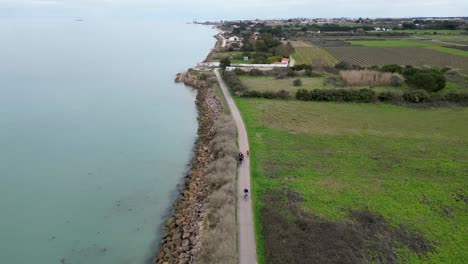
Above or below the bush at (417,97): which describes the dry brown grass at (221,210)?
below

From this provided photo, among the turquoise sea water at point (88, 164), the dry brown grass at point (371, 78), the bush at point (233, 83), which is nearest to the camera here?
the turquoise sea water at point (88, 164)

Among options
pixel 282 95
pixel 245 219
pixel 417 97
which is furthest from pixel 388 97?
pixel 245 219

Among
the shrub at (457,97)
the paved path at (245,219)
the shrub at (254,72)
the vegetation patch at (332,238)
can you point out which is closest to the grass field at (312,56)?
the shrub at (254,72)

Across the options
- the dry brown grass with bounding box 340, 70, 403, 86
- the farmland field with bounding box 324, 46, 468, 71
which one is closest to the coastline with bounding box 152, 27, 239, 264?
the dry brown grass with bounding box 340, 70, 403, 86

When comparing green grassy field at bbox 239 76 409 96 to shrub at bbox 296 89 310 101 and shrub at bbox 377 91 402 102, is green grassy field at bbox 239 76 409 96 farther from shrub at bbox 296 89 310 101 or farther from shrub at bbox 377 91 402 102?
shrub at bbox 377 91 402 102

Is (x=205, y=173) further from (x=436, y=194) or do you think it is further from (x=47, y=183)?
(x=436, y=194)

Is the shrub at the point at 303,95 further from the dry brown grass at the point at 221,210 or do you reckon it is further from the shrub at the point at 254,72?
the dry brown grass at the point at 221,210
